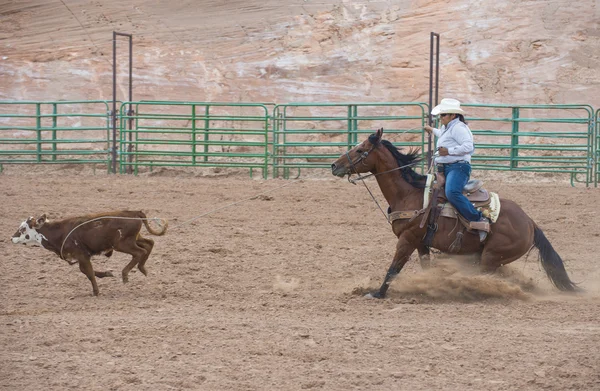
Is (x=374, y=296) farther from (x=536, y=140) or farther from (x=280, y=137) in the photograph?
(x=536, y=140)

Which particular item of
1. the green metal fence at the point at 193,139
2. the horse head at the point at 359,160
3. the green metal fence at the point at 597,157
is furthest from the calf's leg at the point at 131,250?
the green metal fence at the point at 597,157

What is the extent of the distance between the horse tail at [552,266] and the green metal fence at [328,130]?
7923 millimetres

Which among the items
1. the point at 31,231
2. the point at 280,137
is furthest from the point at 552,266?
the point at 280,137

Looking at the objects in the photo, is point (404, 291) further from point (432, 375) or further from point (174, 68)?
point (174, 68)

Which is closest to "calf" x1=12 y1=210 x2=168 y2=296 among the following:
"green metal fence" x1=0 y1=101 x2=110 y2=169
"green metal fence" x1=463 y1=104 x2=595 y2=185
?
"green metal fence" x1=463 y1=104 x2=595 y2=185

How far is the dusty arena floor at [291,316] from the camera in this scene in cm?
543

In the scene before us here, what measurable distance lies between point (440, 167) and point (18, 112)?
18434 mm

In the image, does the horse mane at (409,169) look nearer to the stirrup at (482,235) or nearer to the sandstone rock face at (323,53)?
the stirrup at (482,235)

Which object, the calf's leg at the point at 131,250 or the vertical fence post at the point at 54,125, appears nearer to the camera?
the calf's leg at the point at 131,250

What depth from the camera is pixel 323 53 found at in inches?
1030

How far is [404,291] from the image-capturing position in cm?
808

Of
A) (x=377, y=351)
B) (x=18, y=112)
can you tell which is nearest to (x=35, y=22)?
(x=18, y=112)

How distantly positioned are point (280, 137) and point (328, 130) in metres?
1.76

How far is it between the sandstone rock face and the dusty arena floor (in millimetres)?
11983
